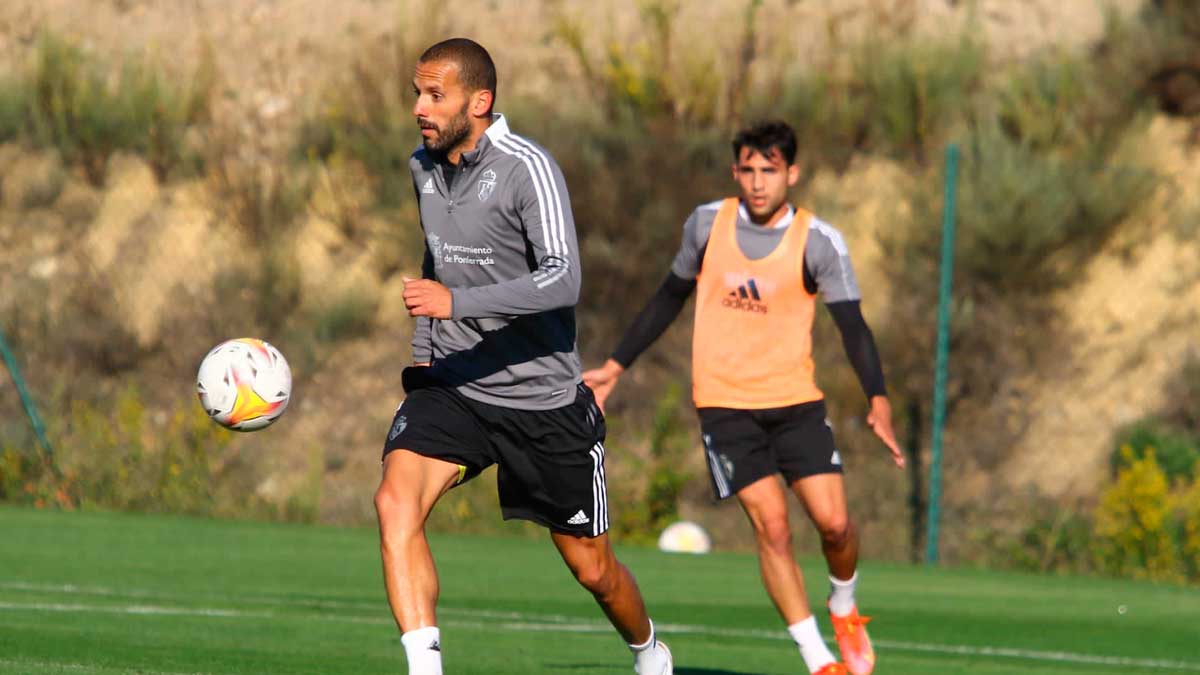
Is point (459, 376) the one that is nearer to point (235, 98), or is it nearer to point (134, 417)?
point (134, 417)

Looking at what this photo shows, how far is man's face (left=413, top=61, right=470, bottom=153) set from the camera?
21.7 feet

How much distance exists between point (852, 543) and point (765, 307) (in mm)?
1097

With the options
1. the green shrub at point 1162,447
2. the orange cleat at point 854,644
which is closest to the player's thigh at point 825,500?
the orange cleat at point 854,644

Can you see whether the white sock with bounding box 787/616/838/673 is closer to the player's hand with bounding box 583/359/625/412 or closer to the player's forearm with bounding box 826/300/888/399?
the player's forearm with bounding box 826/300/888/399

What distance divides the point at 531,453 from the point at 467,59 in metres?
1.34

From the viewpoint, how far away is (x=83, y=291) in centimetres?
2169

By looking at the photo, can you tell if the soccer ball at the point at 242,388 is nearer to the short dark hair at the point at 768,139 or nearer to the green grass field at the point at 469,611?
the green grass field at the point at 469,611

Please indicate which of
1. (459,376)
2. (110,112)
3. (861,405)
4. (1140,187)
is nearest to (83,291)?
(110,112)

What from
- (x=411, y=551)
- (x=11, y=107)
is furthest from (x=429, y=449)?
(x=11, y=107)

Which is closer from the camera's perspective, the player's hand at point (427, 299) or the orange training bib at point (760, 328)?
the player's hand at point (427, 299)

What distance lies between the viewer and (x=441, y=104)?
6.63 m

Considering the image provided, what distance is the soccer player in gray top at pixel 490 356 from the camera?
6.44 m

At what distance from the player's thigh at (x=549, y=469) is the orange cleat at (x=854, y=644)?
2084mm

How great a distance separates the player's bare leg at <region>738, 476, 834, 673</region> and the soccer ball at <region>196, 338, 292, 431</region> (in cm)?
240
